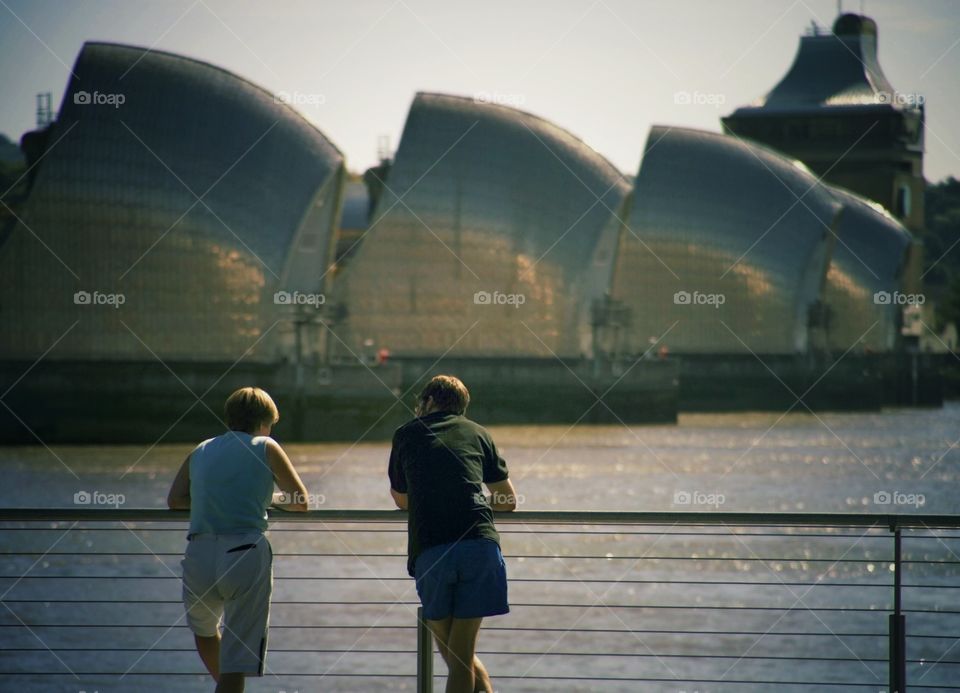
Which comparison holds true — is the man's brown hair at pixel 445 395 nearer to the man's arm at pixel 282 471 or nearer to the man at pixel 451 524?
the man at pixel 451 524

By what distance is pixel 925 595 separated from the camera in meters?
14.9

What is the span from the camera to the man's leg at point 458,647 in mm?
4195

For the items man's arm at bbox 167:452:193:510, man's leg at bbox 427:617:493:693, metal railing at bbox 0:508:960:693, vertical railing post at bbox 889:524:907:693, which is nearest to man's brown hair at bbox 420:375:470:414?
man's leg at bbox 427:617:493:693

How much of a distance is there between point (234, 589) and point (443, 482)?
0.71 meters

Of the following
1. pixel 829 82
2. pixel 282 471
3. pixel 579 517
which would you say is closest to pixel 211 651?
pixel 282 471

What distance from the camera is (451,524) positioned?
4.14 metres

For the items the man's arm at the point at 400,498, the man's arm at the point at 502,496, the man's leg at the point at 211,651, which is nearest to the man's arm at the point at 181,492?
the man's leg at the point at 211,651

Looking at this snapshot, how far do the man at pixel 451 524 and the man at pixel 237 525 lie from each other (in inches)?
15.2

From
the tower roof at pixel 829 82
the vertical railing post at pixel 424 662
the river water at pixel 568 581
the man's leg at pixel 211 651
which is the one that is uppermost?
the tower roof at pixel 829 82

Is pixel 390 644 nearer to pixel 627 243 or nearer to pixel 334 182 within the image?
pixel 334 182

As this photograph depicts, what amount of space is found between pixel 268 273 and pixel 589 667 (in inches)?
1448

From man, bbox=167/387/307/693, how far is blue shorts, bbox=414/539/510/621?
46 cm

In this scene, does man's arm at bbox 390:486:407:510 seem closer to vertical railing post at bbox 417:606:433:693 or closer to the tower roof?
vertical railing post at bbox 417:606:433:693

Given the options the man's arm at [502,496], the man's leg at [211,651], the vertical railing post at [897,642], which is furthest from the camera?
the vertical railing post at [897,642]
